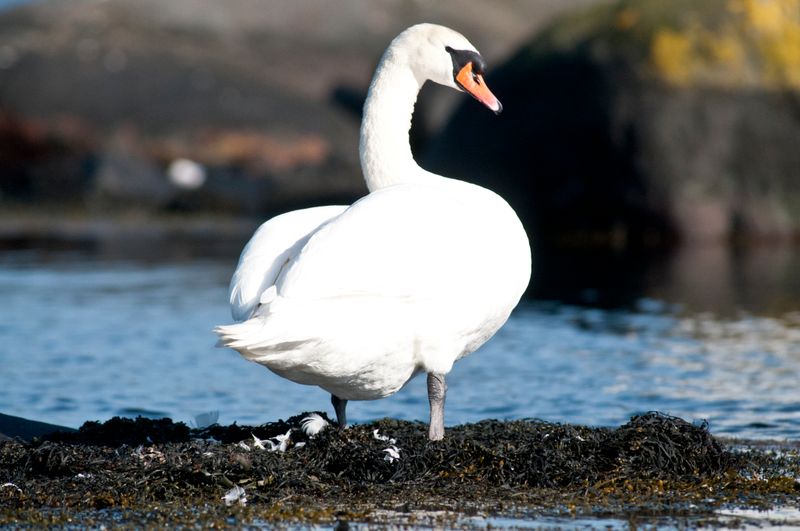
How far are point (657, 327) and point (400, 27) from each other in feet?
90.3

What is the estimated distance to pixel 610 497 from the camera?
549 cm

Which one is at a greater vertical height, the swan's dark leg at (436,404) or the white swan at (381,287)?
the white swan at (381,287)

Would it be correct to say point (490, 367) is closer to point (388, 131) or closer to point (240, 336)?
point (388, 131)

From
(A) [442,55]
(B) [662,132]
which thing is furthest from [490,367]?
(B) [662,132]

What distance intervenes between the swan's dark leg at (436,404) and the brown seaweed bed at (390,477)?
3.2 inches

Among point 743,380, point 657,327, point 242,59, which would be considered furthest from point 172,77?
point 743,380

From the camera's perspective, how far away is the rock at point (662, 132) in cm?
1823

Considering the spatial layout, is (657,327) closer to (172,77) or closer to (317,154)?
(317,154)

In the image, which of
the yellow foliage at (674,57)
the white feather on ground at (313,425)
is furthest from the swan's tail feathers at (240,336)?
the yellow foliage at (674,57)

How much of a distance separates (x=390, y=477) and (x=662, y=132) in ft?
43.8

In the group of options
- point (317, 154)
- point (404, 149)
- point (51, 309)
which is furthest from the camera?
point (317, 154)

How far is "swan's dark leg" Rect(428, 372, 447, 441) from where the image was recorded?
19.7ft

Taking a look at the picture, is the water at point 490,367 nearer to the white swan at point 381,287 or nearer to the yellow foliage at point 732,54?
the white swan at point 381,287

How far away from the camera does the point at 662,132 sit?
18234 mm
